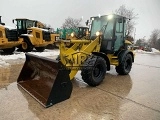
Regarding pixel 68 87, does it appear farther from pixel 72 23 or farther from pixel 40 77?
pixel 72 23

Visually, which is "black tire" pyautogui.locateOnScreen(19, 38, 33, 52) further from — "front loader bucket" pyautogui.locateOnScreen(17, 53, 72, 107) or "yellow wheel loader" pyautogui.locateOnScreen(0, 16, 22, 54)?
"front loader bucket" pyautogui.locateOnScreen(17, 53, 72, 107)

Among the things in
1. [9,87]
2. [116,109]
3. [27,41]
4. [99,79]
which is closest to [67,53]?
[99,79]

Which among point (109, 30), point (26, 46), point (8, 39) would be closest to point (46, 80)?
point (109, 30)

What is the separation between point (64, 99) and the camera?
365cm

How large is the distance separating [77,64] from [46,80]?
0.97 m

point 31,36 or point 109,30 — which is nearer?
point 109,30

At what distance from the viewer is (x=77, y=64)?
14.8 ft

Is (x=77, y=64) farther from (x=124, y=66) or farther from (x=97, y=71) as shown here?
(x=124, y=66)

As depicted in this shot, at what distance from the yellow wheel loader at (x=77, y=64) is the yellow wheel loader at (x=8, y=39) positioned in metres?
6.87

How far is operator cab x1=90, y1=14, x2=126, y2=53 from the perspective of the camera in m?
5.55

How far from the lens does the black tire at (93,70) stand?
4398 millimetres

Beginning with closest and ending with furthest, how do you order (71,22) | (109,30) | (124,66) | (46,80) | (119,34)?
(46,80)
(109,30)
(119,34)
(124,66)
(71,22)

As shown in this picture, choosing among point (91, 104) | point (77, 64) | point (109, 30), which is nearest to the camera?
point (91, 104)

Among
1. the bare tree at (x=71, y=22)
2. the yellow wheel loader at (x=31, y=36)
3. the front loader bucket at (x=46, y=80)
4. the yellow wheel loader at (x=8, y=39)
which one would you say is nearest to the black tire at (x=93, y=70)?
the front loader bucket at (x=46, y=80)
